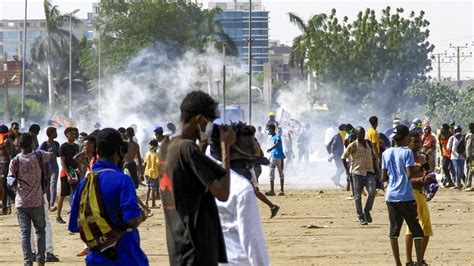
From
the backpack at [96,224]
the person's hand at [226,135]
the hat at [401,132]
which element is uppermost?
the person's hand at [226,135]

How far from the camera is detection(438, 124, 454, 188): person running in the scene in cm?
3105

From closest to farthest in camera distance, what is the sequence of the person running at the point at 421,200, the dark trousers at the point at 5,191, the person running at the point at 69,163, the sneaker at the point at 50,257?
the person running at the point at 421,200
the sneaker at the point at 50,257
the person running at the point at 69,163
the dark trousers at the point at 5,191

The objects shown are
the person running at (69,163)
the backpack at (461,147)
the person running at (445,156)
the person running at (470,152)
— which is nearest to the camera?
the person running at (69,163)

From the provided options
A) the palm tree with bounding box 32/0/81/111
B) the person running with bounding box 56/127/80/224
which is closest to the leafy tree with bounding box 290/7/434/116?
the palm tree with bounding box 32/0/81/111

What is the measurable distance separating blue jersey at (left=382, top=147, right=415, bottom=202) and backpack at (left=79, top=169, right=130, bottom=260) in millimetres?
5754

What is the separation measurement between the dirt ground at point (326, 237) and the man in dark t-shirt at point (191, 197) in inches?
296

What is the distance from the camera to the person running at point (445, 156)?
3105 centimetres

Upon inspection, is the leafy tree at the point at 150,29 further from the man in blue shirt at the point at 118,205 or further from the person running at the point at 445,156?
the man in blue shirt at the point at 118,205

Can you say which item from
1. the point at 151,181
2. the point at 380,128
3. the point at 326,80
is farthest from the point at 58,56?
the point at 151,181

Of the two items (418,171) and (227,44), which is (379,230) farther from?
(227,44)

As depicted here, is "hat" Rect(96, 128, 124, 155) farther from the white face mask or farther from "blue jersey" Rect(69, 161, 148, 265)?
the white face mask

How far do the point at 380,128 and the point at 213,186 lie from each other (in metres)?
70.0

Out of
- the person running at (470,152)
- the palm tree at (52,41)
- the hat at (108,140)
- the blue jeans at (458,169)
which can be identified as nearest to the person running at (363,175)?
the person running at (470,152)

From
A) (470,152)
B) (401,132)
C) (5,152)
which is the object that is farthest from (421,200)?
(470,152)
